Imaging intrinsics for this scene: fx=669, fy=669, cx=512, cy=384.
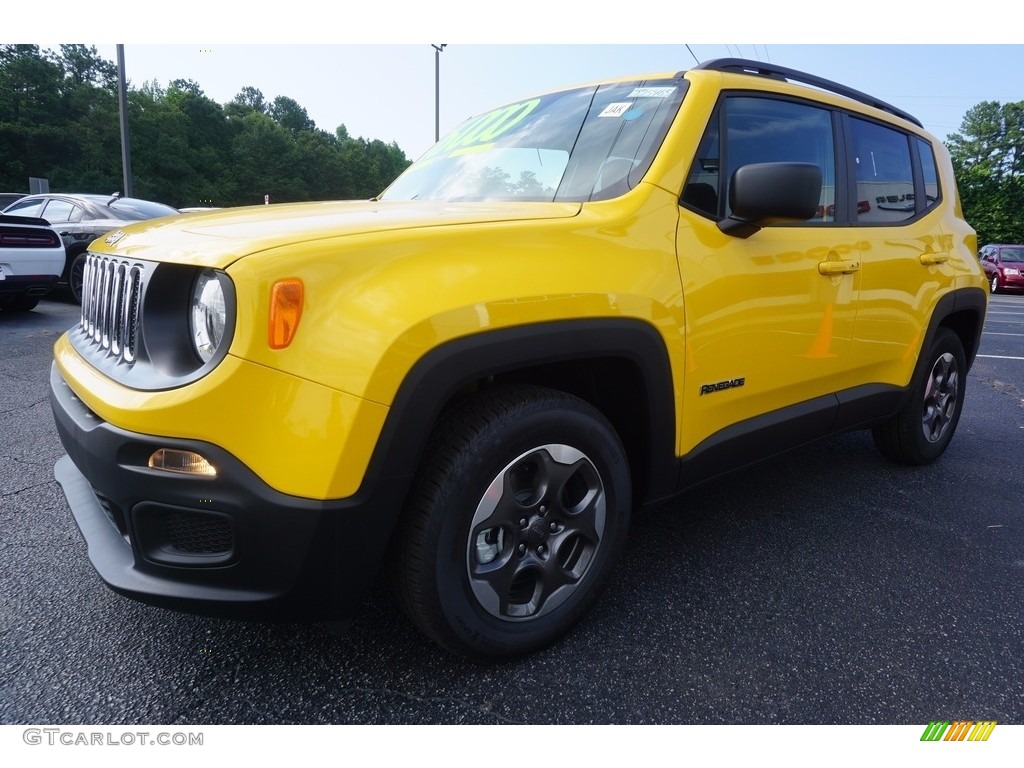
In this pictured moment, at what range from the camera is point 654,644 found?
6.47ft

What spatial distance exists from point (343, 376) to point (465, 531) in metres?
0.51

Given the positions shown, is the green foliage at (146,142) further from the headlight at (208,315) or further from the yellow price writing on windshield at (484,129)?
the headlight at (208,315)

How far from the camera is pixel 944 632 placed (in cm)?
209

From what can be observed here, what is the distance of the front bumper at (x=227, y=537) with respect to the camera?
1.42 metres

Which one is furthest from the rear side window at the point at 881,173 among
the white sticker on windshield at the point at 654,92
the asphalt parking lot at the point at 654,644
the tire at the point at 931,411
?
Result: the asphalt parking lot at the point at 654,644

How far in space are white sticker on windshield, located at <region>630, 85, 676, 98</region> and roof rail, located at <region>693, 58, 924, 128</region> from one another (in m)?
0.15

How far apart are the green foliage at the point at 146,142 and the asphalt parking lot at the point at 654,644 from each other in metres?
34.3

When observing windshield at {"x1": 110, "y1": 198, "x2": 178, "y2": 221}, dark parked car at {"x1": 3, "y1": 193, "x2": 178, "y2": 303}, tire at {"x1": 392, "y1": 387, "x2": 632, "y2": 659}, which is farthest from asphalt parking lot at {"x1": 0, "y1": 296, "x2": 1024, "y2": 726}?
dark parked car at {"x1": 3, "y1": 193, "x2": 178, "y2": 303}

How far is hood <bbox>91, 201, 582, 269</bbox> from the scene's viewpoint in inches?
60.5

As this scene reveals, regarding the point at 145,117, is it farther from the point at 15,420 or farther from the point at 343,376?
the point at 343,376

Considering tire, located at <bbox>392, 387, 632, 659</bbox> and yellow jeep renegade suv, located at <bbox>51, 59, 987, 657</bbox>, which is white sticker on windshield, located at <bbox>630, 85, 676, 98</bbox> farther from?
tire, located at <bbox>392, 387, 632, 659</bbox>

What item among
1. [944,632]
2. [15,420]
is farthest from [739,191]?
[15,420]
